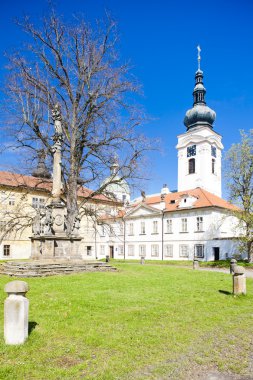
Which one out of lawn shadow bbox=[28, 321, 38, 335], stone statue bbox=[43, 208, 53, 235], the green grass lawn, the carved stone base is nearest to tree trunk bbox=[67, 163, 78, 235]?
the carved stone base

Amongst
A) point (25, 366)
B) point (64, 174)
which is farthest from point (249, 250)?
point (25, 366)

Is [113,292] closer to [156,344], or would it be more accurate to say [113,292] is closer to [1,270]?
[156,344]

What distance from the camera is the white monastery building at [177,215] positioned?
36.3 meters

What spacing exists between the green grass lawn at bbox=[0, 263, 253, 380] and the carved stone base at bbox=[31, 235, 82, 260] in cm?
700

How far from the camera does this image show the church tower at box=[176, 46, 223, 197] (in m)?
55.0

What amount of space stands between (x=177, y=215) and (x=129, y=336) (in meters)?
34.9

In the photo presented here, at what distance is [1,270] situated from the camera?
639 inches

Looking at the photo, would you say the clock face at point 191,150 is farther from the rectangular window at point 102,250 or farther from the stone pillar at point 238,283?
the stone pillar at point 238,283

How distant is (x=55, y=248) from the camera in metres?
17.1

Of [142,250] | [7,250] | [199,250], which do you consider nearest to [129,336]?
[199,250]

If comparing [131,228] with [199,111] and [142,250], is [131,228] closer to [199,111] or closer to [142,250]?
[142,250]

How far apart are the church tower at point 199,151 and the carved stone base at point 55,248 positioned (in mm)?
39175

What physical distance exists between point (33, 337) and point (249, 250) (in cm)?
2765

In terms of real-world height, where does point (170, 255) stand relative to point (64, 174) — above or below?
below
